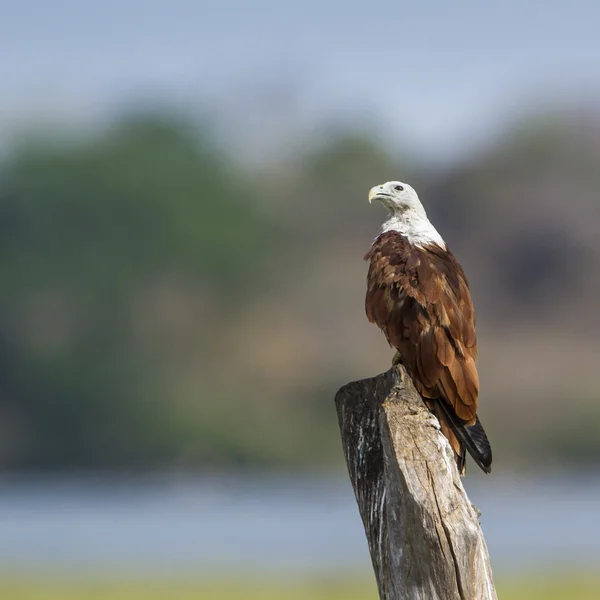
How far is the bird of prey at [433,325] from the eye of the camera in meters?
6.39

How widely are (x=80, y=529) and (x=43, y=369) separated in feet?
61.9

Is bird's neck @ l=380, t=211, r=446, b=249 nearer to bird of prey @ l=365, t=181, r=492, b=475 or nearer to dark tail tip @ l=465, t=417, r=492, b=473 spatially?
bird of prey @ l=365, t=181, r=492, b=475

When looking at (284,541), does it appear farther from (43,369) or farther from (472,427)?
(43,369)

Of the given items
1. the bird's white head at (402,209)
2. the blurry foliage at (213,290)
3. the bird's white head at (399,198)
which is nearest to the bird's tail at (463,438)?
the bird's white head at (402,209)

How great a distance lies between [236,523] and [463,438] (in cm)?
2338

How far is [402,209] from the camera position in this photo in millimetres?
8094

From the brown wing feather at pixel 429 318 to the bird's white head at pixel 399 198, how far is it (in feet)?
2.75

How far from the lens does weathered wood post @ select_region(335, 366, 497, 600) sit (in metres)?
4.45

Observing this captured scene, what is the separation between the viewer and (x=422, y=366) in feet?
21.9

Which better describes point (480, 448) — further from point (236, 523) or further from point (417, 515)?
point (236, 523)

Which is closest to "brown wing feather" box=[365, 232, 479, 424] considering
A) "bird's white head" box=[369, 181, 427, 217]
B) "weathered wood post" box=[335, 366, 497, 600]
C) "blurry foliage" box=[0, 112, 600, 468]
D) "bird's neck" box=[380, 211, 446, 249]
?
"bird's neck" box=[380, 211, 446, 249]

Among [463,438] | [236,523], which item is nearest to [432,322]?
[463,438]

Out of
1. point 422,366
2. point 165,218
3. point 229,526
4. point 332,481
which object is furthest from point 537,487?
point 422,366

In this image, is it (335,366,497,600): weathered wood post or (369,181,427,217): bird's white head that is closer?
(335,366,497,600): weathered wood post
